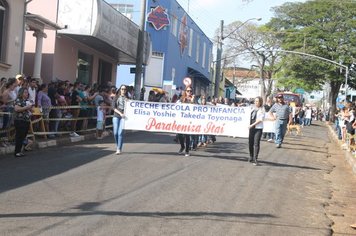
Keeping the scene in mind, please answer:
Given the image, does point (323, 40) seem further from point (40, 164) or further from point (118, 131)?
point (40, 164)

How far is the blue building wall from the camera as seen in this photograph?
36.8m

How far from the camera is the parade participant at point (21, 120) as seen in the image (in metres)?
12.3

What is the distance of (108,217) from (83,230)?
729mm

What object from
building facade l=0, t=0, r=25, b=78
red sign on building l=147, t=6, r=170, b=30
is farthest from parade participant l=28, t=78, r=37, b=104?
red sign on building l=147, t=6, r=170, b=30

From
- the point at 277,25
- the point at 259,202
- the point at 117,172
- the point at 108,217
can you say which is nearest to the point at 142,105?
the point at 117,172

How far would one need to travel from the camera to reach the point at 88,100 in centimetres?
1859

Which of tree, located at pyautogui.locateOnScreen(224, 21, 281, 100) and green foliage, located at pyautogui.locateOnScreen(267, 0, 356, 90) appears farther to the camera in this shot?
tree, located at pyautogui.locateOnScreen(224, 21, 281, 100)

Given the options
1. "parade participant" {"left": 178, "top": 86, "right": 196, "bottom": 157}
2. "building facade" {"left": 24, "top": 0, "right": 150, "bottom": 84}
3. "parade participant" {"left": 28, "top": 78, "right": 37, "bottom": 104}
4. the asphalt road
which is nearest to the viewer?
the asphalt road

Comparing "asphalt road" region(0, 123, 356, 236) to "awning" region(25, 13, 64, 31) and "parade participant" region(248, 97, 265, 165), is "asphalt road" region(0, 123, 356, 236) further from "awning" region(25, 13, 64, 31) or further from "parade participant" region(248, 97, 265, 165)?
"awning" region(25, 13, 64, 31)

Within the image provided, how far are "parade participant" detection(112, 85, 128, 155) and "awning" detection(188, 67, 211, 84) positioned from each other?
3246cm

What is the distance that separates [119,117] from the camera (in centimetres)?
1392

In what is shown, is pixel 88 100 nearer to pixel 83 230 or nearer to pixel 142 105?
pixel 142 105

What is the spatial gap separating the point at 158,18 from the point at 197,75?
15775mm

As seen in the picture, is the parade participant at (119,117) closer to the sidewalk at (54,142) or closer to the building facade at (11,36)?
the sidewalk at (54,142)
